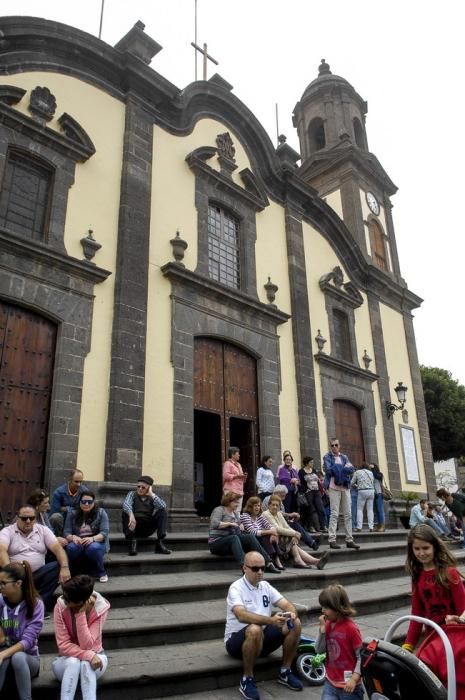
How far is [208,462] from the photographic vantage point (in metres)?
12.0

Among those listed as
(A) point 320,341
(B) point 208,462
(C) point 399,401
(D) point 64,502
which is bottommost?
(D) point 64,502

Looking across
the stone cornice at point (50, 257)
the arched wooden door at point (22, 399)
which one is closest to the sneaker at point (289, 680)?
the arched wooden door at point (22, 399)

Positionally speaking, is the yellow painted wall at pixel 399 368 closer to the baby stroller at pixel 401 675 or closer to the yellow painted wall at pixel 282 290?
the yellow painted wall at pixel 282 290

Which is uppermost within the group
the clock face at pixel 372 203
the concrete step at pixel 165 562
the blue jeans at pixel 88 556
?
the clock face at pixel 372 203

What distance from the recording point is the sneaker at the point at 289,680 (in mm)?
4371

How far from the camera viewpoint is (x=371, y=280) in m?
17.5

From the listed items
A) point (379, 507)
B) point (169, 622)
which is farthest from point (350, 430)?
point (169, 622)

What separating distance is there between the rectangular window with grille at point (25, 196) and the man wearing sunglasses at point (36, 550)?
17.9 feet

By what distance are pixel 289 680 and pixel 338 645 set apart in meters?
0.90

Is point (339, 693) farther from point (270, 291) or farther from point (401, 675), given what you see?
point (270, 291)

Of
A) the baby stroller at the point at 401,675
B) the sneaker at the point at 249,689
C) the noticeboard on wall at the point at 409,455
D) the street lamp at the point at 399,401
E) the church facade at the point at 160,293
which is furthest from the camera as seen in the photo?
→ the noticeboard on wall at the point at 409,455

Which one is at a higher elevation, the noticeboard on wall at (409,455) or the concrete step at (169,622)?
the noticeboard on wall at (409,455)

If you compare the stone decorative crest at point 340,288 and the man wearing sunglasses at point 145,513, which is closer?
the man wearing sunglasses at point 145,513

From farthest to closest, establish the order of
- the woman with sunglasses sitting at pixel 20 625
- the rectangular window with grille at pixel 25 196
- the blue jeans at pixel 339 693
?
the rectangular window with grille at pixel 25 196 → the woman with sunglasses sitting at pixel 20 625 → the blue jeans at pixel 339 693
